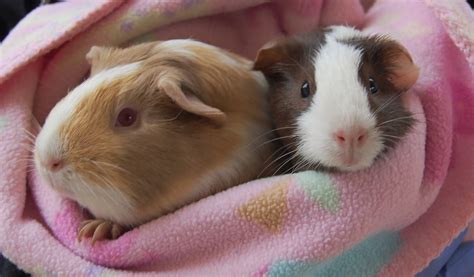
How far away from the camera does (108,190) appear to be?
3.01 feet

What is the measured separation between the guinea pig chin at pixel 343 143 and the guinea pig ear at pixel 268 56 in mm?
195

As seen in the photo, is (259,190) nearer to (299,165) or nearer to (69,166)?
(299,165)

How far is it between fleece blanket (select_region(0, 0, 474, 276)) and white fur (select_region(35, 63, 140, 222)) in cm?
7

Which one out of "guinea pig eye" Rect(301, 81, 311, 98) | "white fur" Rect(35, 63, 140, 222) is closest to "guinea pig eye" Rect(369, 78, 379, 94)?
"guinea pig eye" Rect(301, 81, 311, 98)

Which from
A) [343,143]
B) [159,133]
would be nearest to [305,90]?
[343,143]

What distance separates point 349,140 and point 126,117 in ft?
1.19

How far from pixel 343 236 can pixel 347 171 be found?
4.2 inches

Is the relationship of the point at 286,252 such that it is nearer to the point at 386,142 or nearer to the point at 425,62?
the point at 386,142

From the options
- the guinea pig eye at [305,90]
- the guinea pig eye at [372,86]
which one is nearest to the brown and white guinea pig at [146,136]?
the guinea pig eye at [305,90]

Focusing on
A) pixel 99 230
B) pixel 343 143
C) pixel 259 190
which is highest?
pixel 343 143

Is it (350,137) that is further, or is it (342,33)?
(342,33)

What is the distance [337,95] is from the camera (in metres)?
0.94

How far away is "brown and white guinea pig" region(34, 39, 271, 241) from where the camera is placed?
91 cm

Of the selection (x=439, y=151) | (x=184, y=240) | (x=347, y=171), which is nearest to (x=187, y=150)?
(x=184, y=240)
